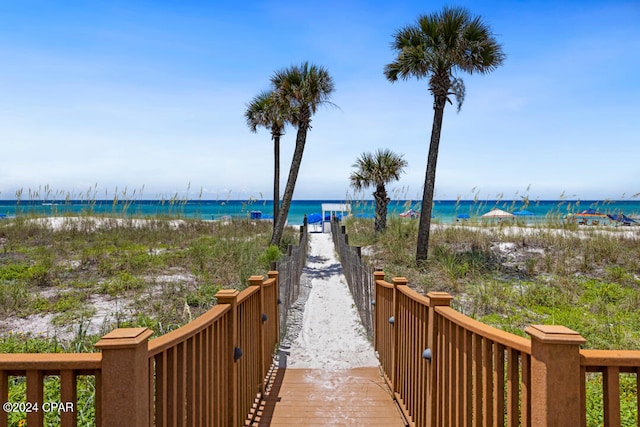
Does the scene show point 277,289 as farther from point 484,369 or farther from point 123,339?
point 123,339

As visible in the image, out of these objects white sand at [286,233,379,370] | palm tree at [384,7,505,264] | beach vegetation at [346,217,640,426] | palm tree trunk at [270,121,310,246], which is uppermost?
palm tree at [384,7,505,264]

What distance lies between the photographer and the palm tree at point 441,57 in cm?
1257

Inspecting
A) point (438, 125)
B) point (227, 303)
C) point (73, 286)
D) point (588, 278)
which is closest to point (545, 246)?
point (588, 278)

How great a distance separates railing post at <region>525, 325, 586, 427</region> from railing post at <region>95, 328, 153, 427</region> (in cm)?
190

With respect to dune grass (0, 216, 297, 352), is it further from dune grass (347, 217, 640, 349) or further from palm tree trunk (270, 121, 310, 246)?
dune grass (347, 217, 640, 349)

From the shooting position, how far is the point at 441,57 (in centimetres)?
1269

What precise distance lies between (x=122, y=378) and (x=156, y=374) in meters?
0.35

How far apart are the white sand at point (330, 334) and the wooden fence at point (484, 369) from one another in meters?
1.45

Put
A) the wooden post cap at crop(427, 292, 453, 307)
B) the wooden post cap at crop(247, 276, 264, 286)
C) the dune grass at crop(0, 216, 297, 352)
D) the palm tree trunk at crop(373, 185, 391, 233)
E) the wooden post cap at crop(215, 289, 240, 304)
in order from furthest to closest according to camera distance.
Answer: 1. the palm tree trunk at crop(373, 185, 391, 233)
2. the dune grass at crop(0, 216, 297, 352)
3. the wooden post cap at crop(247, 276, 264, 286)
4. the wooden post cap at crop(215, 289, 240, 304)
5. the wooden post cap at crop(427, 292, 453, 307)

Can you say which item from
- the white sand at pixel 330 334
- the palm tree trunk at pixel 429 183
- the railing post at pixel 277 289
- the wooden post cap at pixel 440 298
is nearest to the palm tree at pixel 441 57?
the palm tree trunk at pixel 429 183

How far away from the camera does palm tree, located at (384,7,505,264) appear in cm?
1257

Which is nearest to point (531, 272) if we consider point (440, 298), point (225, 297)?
point (440, 298)

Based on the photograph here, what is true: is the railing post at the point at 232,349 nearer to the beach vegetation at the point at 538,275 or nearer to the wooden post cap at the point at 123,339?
the wooden post cap at the point at 123,339

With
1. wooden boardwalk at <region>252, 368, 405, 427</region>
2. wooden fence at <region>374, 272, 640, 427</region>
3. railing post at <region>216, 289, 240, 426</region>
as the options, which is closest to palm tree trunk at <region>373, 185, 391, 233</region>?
A: wooden boardwalk at <region>252, 368, 405, 427</region>
